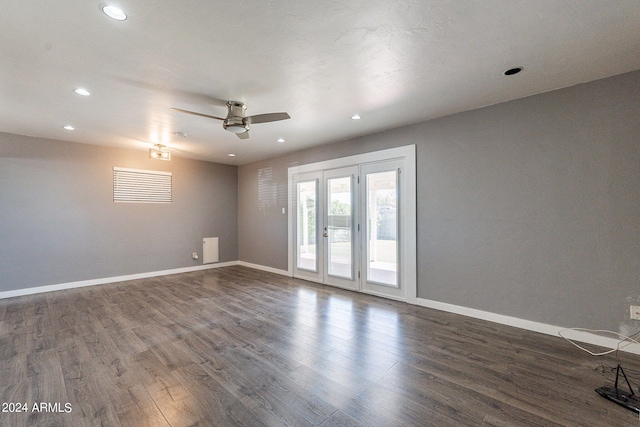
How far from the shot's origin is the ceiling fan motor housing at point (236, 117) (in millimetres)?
3080

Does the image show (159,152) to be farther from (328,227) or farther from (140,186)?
(328,227)

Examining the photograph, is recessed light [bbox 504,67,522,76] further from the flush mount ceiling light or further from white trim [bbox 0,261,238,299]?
white trim [bbox 0,261,238,299]

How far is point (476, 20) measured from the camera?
186 cm

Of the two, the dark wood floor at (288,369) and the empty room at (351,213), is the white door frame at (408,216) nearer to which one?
the empty room at (351,213)

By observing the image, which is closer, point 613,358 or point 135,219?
point 613,358

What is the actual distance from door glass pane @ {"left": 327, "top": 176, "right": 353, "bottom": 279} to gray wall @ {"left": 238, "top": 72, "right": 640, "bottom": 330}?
1.28m

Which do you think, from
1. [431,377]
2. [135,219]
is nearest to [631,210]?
[431,377]

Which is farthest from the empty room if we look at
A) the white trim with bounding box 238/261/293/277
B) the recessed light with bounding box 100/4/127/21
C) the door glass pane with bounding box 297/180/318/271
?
the white trim with bounding box 238/261/293/277

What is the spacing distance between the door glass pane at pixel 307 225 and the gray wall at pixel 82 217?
106 inches

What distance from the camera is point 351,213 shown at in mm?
4688

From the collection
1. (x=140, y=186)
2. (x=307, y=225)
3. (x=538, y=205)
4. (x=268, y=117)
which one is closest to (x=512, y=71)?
(x=538, y=205)

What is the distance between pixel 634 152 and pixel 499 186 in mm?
1098

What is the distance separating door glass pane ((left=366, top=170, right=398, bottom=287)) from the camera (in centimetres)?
414

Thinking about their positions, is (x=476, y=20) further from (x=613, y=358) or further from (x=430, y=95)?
(x=613, y=358)
